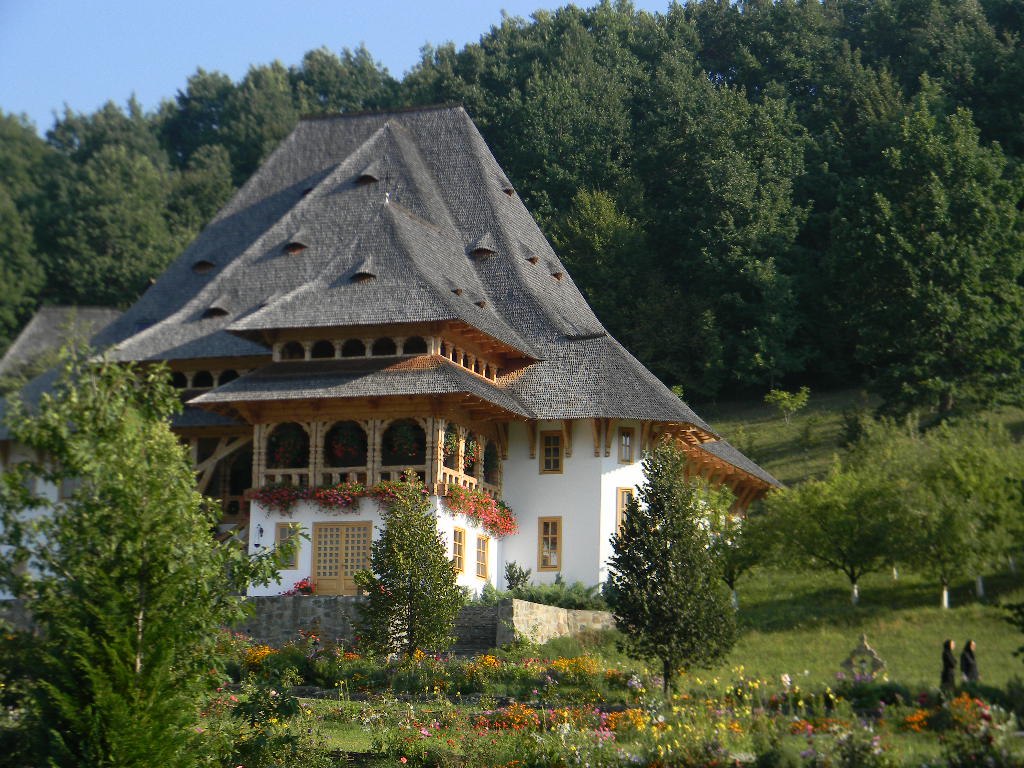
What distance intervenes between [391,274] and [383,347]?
6.11ft

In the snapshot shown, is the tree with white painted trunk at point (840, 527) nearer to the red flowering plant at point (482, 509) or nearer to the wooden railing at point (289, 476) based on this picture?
the red flowering plant at point (482, 509)

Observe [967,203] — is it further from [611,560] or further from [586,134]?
[611,560]

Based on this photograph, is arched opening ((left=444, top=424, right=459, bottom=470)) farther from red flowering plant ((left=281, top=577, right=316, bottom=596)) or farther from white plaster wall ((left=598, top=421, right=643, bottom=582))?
red flowering plant ((left=281, top=577, right=316, bottom=596))

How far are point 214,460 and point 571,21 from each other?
140 feet

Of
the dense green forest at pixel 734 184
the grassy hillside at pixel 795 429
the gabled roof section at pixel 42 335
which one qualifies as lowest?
the grassy hillside at pixel 795 429

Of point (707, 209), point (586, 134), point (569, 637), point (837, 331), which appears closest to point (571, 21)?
point (586, 134)

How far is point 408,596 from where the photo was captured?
27.8 meters

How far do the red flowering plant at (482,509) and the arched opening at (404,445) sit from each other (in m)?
1.23

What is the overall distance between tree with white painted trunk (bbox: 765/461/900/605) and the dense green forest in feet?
46.1

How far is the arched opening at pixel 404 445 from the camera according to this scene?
35531 millimetres

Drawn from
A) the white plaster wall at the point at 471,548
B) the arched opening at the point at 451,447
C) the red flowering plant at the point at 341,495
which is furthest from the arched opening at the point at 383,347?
the white plaster wall at the point at 471,548

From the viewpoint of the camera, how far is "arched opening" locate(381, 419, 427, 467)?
117 feet

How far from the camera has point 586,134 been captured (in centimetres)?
6550

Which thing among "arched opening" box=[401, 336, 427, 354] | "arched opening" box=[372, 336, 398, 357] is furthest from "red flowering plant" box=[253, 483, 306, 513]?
"arched opening" box=[401, 336, 427, 354]
